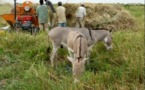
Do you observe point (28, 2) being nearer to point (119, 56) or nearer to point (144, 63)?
point (119, 56)

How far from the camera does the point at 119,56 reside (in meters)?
9.73

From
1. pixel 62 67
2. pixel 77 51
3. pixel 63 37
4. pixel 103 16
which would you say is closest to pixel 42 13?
pixel 103 16

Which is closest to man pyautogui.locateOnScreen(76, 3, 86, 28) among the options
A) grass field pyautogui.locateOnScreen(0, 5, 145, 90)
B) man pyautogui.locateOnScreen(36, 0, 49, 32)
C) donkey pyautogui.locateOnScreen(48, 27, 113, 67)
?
man pyautogui.locateOnScreen(36, 0, 49, 32)

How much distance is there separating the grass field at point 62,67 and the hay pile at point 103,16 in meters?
6.00

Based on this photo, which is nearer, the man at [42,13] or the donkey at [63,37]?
the donkey at [63,37]

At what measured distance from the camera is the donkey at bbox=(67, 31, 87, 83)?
7793 millimetres

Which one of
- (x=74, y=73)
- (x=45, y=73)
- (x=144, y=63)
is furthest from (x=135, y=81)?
(x=45, y=73)

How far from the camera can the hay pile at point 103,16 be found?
19.2m

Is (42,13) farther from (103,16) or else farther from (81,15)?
(103,16)

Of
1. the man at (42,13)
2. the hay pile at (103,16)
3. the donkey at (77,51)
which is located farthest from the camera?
the hay pile at (103,16)

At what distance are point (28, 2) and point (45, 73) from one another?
423 inches

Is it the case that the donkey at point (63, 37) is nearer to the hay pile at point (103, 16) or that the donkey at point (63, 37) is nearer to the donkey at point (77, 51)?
the donkey at point (77, 51)

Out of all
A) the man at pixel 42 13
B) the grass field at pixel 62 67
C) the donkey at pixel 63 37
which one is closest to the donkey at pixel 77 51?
the grass field at pixel 62 67

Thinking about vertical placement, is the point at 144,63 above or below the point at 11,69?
above
